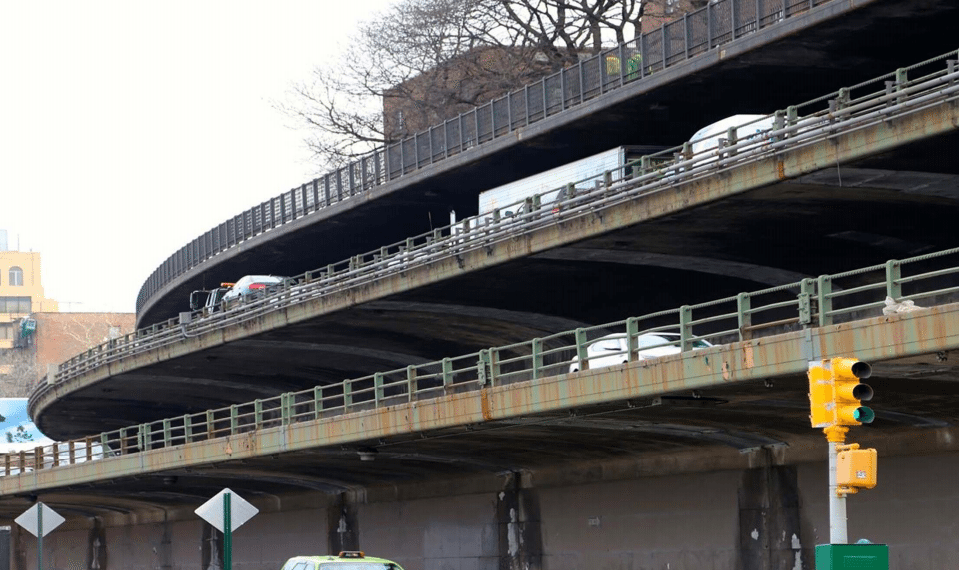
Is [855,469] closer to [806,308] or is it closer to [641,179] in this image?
[806,308]

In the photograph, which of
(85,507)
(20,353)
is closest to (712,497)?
(85,507)

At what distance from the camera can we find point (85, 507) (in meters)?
58.0

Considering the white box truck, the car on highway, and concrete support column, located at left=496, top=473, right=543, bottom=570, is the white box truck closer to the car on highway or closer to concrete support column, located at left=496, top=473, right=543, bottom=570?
concrete support column, located at left=496, top=473, right=543, bottom=570

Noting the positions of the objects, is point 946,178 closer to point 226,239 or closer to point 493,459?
point 493,459

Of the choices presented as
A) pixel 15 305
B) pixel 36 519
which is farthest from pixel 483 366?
pixel 15 305

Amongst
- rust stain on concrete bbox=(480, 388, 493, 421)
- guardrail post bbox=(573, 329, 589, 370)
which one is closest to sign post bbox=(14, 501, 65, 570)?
rust stain on concrete bbox=(480, 388, 493, 421)

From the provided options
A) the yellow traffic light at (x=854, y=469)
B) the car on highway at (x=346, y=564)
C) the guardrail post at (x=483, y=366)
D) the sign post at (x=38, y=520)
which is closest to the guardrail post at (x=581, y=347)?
the guardrail post at (x=483, y=366)

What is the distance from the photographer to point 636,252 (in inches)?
1449

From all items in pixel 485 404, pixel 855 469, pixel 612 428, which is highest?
pixel 485 404

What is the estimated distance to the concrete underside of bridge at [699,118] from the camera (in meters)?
35.3

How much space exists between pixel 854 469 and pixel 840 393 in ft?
2.14

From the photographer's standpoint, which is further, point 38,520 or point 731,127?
point 731,127

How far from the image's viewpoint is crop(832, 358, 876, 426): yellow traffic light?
13.0 m

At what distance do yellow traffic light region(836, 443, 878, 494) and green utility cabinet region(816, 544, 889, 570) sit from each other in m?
0.59
